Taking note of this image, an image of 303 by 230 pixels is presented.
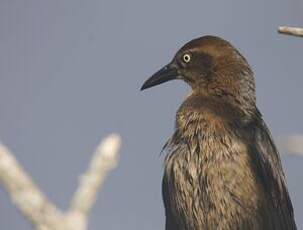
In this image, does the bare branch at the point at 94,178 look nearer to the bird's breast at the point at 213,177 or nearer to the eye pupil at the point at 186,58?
the bird's breast at the point at 213,177

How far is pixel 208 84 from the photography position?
587 cm

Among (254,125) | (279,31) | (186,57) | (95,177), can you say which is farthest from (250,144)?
(95,177)

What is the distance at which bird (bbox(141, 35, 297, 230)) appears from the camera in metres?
5.07

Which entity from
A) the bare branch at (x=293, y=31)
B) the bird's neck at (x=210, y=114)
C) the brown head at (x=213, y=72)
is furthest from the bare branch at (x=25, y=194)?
the brown head at (x=213, y=72)

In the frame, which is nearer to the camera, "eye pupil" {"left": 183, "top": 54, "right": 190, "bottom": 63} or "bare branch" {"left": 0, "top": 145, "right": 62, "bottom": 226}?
"bare branch" {"left": 0, "top": 145, "right": 62, "bottom": 226}

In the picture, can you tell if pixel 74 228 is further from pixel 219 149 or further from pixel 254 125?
pixel 254 125

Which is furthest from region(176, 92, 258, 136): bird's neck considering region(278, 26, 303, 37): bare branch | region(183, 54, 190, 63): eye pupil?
region(278, 26, 303, 37): bare branch

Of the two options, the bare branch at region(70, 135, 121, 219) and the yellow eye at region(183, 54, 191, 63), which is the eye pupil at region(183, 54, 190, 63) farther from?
the bare branch at region(70, 135, 121, 219)

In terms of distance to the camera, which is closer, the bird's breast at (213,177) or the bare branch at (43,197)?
the bare branch at (43,197)

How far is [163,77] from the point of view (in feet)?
20.6

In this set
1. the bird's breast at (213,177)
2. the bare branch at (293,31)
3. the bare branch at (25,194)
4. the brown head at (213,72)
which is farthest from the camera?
the brown head at (213,72)

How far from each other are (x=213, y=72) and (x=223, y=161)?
3.79ft

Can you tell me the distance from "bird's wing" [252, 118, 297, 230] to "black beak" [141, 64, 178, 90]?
113 cm

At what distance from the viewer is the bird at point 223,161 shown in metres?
5.07
